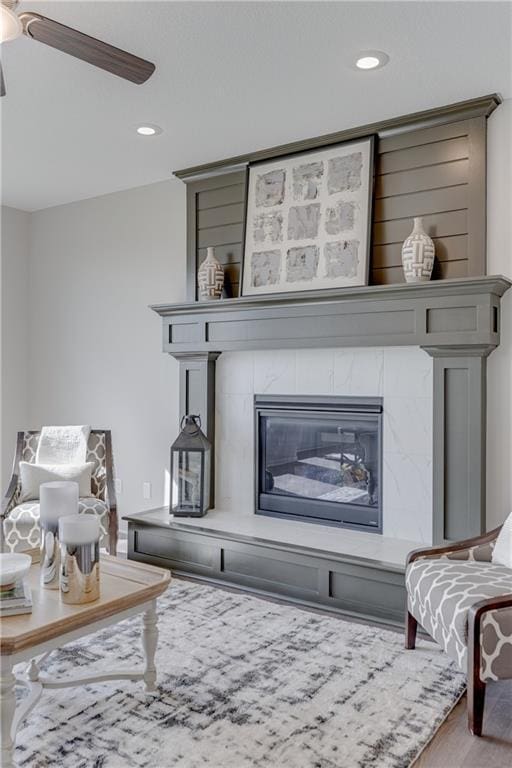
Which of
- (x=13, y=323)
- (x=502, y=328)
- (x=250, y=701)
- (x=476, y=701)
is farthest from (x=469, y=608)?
(x=13, y=323)

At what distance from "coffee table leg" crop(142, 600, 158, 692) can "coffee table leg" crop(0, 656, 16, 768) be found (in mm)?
605

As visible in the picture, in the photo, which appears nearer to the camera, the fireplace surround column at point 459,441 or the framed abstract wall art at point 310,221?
the fireplace surround column at point 459,441

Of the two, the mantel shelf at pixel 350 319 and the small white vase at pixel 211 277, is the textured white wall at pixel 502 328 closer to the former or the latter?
the mantel shelf at pixel 350 319

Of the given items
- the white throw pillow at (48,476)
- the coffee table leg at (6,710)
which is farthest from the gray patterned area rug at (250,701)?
the white throw pillow at (48,476)

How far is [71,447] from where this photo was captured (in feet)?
13.5

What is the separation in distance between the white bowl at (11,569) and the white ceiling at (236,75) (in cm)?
208

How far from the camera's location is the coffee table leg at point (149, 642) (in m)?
2.38

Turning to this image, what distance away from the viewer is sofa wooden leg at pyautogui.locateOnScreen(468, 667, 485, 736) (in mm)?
2150

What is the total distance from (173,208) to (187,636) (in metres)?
2.95

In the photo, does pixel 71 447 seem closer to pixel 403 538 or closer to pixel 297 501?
pixel 297 501

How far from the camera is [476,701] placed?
2154 millimetres

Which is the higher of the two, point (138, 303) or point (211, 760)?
point (138, 303)

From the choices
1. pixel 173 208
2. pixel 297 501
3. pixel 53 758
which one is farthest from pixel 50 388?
pixel 53 758

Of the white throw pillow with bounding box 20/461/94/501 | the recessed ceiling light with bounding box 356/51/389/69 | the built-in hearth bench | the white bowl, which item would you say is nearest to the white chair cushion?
the white throw pillow with bounding box 20/461/94/501
